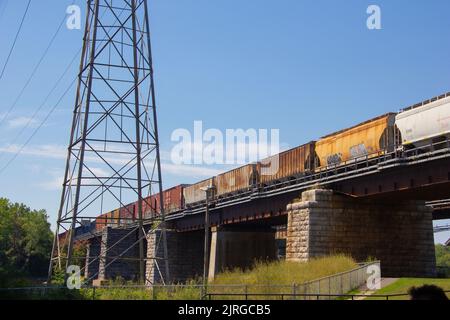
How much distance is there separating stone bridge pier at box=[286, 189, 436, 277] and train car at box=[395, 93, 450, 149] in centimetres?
662

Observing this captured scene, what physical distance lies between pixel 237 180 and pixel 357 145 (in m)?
17.8

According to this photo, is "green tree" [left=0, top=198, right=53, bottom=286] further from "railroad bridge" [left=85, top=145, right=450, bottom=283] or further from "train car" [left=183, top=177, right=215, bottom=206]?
"railroad bridge" [left=85, top=145, right=450, bottom=283]

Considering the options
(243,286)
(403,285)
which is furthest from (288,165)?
(243,286)

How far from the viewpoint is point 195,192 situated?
198 ft

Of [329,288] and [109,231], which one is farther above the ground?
[109,231]

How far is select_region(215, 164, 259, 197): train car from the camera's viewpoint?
46.8 m

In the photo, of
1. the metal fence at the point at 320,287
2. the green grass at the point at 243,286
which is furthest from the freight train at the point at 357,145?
the metal fence at the point at 320,287

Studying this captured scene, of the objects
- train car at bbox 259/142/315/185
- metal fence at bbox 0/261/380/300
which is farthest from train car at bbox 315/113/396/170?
metal fence at bbox 0/261/380/300

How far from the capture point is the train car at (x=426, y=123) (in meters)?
27.4

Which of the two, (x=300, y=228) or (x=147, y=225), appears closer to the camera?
(x=300, y=228)

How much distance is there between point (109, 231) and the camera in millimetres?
77375
